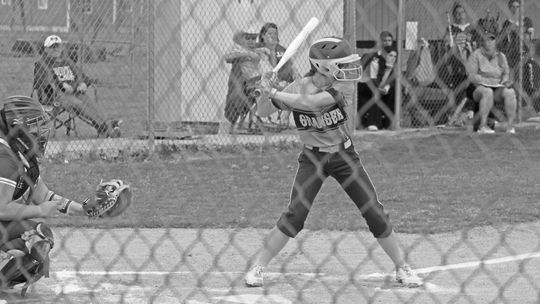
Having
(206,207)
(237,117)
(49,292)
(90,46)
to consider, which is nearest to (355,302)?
(49,292)

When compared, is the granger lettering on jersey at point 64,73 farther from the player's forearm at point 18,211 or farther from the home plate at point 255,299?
the home plate at point 255,299

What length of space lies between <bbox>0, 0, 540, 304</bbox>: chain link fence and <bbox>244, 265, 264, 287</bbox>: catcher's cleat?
5cm

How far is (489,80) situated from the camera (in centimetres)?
1051

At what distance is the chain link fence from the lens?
616 centimetres

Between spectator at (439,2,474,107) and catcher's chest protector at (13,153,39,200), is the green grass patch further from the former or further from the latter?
catcher's chest protector at (13,153,39,200)

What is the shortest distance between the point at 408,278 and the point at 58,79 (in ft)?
16.3

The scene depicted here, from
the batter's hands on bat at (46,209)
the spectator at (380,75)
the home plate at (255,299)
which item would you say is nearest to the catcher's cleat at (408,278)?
the home plate at (255,299)

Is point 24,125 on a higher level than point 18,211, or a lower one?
higher

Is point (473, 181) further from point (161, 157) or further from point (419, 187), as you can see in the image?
point (161, 157)

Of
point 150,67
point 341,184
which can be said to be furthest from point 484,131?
point 341,184

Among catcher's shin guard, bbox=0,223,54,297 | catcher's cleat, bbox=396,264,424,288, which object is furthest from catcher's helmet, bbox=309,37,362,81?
catcher's shin guard, bbox=0,223,54,297

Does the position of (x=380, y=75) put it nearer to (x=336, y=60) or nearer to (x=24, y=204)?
(x=336, y=60)

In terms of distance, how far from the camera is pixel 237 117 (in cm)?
1157

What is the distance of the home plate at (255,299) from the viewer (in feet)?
18.3
